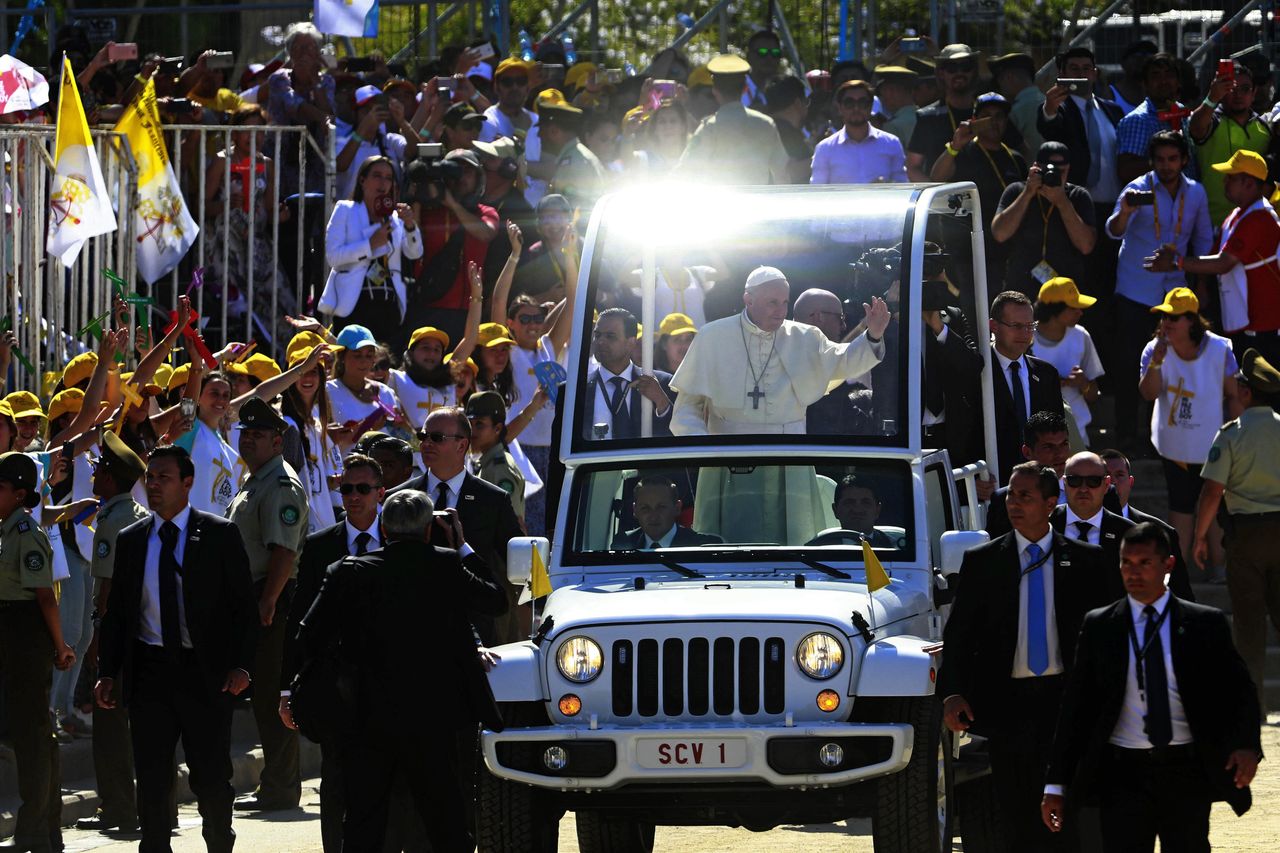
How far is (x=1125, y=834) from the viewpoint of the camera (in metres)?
8.09

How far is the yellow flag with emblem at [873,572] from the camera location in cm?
995

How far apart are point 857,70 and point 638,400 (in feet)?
31.8

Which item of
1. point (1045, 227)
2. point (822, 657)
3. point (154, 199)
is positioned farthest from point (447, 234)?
point (822, 657)

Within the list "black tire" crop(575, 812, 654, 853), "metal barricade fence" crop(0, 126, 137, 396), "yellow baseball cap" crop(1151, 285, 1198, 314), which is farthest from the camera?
"yellow baseball cap" crop(1151, 285, 1198, 314)

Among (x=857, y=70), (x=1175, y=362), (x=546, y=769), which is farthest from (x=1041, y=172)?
(x=546, y=769)

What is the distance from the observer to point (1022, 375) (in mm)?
13570

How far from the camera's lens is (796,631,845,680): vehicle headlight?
377 inches

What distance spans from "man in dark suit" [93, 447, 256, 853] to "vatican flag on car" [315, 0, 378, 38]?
963 cm

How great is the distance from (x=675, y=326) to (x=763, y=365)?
4.55 ft

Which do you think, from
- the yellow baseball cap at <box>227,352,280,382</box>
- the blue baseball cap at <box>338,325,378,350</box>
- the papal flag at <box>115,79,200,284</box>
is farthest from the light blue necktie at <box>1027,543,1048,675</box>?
the papal flag at <box>115,79,200,284</box>

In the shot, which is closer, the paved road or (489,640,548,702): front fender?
(489,640,548,702): front fender

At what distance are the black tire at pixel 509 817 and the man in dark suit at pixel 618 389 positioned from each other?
6.38 feet

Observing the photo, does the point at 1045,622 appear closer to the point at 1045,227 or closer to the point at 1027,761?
the point at 1027,761

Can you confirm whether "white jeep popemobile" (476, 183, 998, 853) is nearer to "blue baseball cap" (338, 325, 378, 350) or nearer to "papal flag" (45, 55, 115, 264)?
"blue baseball cap" (338, 325, 378, 350)
